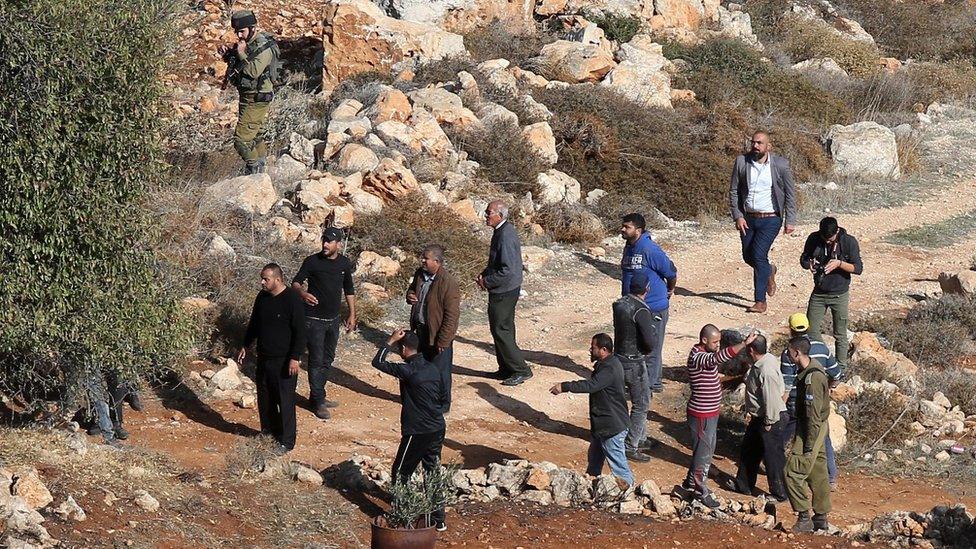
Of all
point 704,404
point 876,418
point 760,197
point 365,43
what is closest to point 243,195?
point 760,197

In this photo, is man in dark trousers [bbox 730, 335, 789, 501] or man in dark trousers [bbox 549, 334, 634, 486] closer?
man in dark trousers [bbox 549, 334, 634, 486]

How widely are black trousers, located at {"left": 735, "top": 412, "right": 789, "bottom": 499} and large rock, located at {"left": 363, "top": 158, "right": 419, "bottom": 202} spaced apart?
7.49m

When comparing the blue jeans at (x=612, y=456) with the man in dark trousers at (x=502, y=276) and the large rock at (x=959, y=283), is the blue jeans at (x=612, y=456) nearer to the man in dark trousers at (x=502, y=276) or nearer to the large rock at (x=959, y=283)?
the man in dark trousers at (x=502, y=276)

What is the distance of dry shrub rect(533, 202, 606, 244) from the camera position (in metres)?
17.8

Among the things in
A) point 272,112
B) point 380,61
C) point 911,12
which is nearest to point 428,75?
point 380,61

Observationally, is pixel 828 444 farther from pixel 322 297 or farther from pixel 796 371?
pixel 322 297

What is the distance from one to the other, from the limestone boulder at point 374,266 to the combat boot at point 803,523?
6816mm

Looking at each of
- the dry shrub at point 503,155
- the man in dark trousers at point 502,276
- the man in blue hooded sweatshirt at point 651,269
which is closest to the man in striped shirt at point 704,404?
the man in blue hooded sweatshirt at point 651,269

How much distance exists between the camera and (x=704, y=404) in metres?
9.95

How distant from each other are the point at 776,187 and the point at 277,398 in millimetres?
6937

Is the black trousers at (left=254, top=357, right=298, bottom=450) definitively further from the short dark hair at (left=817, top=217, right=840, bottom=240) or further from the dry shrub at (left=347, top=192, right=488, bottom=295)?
the short dark hair at (left=817, top=217, right=840, bottom=240)

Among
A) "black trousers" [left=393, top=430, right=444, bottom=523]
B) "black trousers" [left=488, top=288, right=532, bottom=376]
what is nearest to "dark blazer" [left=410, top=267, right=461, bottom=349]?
"black trousers" [left=488, top=288, right=532, bottom=376]

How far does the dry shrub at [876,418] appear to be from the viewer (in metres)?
11.6

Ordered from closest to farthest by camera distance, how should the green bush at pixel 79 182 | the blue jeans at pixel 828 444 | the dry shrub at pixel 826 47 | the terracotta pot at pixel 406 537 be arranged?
the green bush at pixel 79 182
the terracotta pot at pixel 406 537
the blue jeans at pixel 828 444
the dry shrub at pixel 826 47
